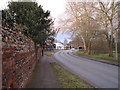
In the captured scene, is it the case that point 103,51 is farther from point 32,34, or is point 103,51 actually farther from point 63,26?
point 32,34

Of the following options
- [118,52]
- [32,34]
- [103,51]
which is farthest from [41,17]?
[103,51]

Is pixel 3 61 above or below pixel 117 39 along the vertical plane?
below

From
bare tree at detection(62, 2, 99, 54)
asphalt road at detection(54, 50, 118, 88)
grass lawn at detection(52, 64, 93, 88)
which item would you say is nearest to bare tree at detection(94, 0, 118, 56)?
bare tree at detection(62, 2, 99, 54)

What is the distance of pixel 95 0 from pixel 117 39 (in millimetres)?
6922

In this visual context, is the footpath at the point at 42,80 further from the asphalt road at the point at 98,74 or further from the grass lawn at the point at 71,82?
the asphalt road at the point at 98,74

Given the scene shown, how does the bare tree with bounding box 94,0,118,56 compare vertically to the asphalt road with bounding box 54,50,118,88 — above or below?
above

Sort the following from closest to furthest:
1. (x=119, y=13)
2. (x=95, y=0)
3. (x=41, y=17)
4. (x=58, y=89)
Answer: (x=58, y=89)
(x=41, y=17)
(x=119, y=13)
(x=95, y=0)

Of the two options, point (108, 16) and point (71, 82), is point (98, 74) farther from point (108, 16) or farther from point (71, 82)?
point (108, 16)

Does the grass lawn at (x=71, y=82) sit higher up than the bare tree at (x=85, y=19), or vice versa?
the bare tree at (x=85, y=19)

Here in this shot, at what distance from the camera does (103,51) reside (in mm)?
23906

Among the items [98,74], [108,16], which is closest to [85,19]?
[108,16]

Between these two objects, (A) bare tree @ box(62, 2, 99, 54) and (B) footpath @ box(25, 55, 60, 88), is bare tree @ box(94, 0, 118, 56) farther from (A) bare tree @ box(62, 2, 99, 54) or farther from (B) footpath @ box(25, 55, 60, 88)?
(B) footpath @ box(25, 55, 60, 88)

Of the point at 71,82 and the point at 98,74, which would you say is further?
the point at 98,74

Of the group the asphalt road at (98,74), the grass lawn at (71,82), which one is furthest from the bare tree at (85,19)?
the grass lawn at (71,82)
